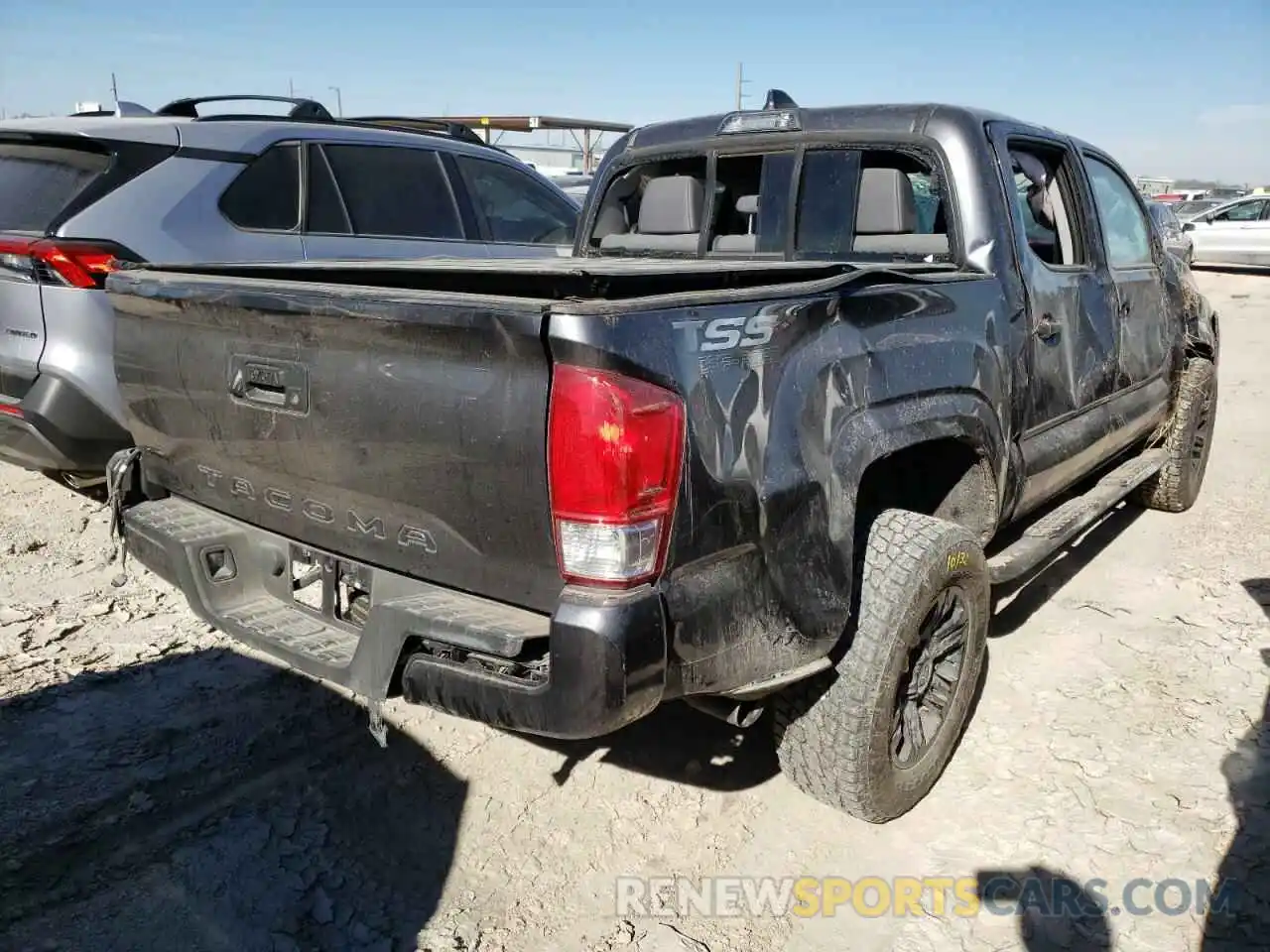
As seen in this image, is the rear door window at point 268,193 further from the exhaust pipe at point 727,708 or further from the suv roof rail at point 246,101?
the exhaust pipe at point 727,708

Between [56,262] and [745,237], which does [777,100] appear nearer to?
[745,237]

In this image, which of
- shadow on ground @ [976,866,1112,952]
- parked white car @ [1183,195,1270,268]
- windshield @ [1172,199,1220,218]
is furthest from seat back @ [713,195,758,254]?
windshield @ [1172,199,1220,218]

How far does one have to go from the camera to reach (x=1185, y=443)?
5137mm

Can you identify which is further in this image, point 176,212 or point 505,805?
point 176,212

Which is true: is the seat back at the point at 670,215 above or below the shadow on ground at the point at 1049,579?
above

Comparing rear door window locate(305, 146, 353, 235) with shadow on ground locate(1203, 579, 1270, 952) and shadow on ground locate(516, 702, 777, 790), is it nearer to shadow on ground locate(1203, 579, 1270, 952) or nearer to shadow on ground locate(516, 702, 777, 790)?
shadow on ground locate(516, 702, 777, 790)

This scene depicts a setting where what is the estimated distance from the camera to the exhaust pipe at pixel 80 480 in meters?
3.89

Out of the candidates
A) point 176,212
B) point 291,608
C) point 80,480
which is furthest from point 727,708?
point 176,212

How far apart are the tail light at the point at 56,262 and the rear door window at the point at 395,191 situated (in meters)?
1.51

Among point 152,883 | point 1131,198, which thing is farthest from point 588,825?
point 1131,198

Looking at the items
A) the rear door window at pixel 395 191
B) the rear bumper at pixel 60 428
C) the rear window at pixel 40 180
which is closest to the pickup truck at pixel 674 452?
the rear bumper at pixel 60 428

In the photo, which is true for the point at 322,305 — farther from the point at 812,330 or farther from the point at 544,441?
the point at 812,330

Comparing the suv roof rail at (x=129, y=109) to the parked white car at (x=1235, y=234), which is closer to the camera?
the suv roof rail at (x=129, y=109)

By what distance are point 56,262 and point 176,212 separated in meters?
0.64
